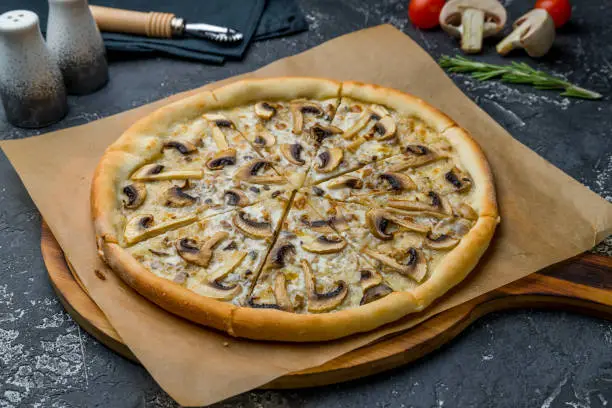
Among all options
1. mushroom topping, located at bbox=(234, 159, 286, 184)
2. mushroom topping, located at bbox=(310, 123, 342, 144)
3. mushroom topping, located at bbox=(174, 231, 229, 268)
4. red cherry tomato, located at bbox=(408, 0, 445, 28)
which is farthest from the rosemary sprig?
mushroom topping, located at bbox=(174, 231, 229, 268)

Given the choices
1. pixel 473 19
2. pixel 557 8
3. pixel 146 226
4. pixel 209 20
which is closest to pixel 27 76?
pixel 146 226

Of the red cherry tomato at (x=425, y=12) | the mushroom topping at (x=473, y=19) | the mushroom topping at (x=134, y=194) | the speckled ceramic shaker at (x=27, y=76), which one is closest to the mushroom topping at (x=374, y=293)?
the mushroom topping at (x=134, y=194)

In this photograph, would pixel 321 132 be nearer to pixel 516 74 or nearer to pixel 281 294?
pixel 281 294

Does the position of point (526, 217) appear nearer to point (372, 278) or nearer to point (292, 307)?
point (372, 278)

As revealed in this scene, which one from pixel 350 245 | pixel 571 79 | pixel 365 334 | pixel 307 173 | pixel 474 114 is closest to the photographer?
pixel 365 334

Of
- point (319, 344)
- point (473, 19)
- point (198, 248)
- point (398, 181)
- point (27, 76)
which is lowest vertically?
point (319, 344)

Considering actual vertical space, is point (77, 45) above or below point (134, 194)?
above

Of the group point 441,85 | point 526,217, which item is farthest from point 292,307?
point 441,85
